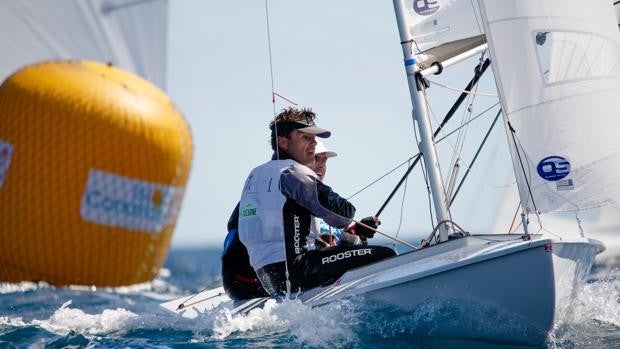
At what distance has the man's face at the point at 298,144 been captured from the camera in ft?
13.0

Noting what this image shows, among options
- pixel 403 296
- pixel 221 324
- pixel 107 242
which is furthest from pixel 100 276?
pixel 403 296

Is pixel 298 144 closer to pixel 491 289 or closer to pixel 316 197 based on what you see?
pixel 316 197

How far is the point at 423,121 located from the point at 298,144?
0.63 m

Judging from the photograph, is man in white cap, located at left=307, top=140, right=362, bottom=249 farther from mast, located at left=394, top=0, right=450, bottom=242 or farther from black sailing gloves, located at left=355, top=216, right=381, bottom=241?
mast, located at left=394, top=0, right=450, bottom=242

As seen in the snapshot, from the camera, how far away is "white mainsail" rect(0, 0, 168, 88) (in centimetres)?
780

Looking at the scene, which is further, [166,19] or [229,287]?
[166,19]

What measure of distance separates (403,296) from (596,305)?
1361 millimetres

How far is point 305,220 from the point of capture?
3766 mm

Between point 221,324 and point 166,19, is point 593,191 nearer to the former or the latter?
point 221,324

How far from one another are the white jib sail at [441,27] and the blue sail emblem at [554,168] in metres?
0.86

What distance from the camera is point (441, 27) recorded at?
437cm

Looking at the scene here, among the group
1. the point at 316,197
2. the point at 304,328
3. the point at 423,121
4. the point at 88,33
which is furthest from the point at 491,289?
the point at 88,33

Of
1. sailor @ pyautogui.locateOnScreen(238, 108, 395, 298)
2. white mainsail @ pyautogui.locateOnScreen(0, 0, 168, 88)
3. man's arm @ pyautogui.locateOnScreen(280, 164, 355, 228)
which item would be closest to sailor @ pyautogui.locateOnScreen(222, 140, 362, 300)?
sailor @ pyautogui.locateOnScreen(238, 108, 395, 298)

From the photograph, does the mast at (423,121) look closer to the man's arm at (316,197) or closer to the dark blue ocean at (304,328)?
the man's arm at (316,197)
